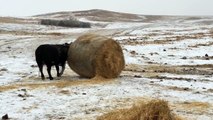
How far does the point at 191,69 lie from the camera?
18.8 m

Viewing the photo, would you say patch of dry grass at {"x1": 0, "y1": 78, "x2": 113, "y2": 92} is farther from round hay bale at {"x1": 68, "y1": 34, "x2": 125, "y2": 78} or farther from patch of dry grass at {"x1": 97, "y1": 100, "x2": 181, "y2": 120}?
patch of dry grass at {"x1": 97, "y1": 100, "x2": 181, "y2": 120}

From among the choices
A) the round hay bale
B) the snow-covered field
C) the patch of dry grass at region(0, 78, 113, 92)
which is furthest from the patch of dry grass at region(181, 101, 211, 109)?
the round hay bale

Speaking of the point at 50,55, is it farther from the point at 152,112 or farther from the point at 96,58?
the point at 152,112

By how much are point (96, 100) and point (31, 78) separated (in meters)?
4.73

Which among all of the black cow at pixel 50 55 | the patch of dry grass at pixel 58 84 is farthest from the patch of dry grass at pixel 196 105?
the black cow at pixel 50 55

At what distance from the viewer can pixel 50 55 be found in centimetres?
1574

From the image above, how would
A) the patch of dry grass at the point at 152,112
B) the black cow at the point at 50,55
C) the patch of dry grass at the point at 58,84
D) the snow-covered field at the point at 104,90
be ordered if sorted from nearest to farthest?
the patch of dry grass at the point at 152,112
the snow-covered field at the point at 104,90
the patch of dry grass at the point at 58,84
the black cow at the point at 50,55

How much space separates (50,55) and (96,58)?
1542 millimetres

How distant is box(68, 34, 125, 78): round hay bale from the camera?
15281 millimetres

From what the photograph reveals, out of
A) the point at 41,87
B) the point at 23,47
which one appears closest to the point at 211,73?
the point at 41,87

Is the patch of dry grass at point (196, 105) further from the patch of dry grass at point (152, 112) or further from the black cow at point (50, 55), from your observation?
the black cow at point (50, 55)

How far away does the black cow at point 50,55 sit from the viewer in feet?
51.1

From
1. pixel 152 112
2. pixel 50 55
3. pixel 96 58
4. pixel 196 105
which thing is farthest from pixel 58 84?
pixel 152 112

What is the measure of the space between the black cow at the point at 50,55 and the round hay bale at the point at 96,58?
30cm
